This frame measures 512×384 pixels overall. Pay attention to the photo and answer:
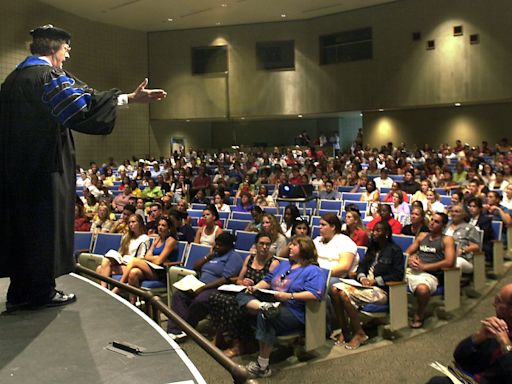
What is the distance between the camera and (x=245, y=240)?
6359 millimetres

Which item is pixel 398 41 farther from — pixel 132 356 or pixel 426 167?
pixel 132 356

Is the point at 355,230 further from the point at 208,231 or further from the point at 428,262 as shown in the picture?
the point at 208,231

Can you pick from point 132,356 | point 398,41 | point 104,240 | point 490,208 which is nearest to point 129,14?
point 398,41

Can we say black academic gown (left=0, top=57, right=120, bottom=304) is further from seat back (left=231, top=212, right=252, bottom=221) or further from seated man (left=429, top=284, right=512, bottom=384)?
seat back (left=231, top=212, right=252, bottom=221)

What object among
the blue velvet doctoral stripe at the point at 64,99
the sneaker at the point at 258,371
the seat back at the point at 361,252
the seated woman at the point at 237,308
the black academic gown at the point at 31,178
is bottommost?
the sneaker at the point at 258,371

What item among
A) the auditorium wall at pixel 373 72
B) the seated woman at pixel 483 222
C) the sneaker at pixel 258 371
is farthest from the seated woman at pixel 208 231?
the auditorium wall at pixel 373 72

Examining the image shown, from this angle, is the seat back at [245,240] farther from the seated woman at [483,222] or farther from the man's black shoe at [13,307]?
the man's black shoe at [13,307]

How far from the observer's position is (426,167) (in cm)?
1174

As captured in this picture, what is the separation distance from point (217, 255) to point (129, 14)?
14708 mm

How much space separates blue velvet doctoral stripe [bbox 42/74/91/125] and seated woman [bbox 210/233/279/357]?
2.89 meters

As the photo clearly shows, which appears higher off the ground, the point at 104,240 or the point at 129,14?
the point at 129,14

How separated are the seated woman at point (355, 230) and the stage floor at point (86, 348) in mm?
3947

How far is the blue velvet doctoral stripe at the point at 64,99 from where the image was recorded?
1906 millimetres

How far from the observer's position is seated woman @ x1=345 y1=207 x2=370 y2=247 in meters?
5.80
